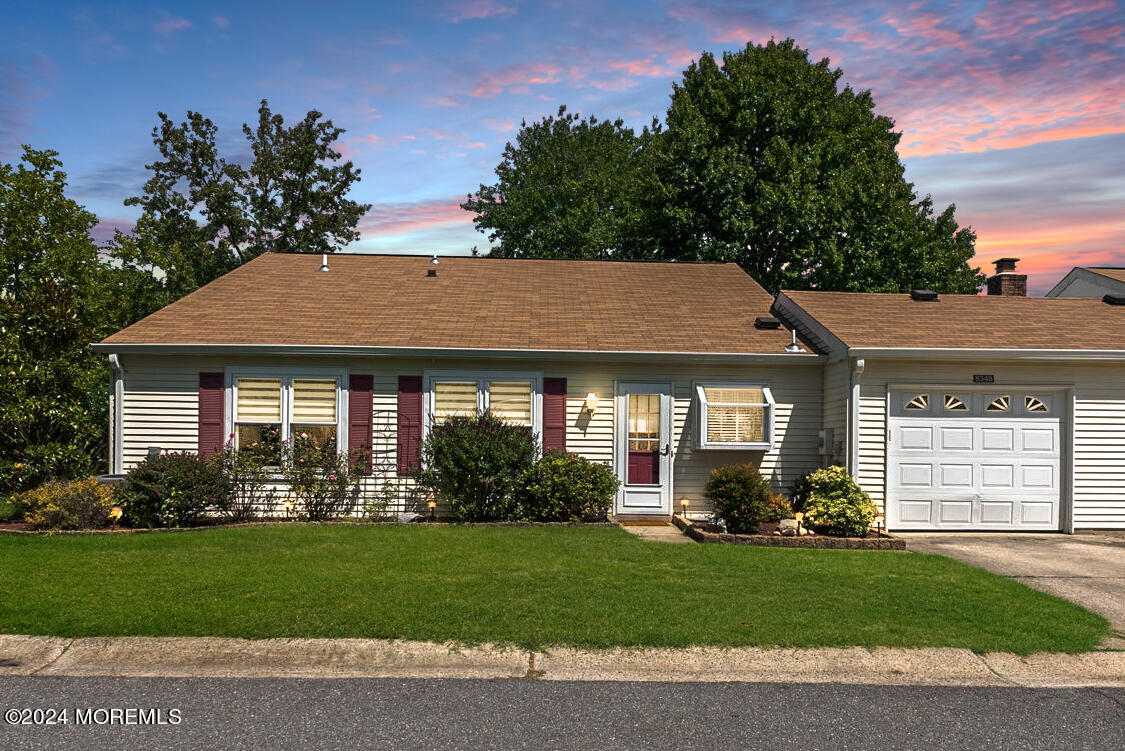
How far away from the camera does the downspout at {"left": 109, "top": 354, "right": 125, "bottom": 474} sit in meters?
13.6

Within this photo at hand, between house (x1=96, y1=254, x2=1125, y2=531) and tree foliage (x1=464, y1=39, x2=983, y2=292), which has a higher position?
tree foliage (x1=464, y1=39, x2=983, y2=292)

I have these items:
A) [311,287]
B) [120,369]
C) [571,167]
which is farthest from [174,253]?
[571,167]

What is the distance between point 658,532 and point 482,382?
3.67m

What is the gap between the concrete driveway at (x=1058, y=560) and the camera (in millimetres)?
8641

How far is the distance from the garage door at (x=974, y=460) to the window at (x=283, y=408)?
8.60 meters

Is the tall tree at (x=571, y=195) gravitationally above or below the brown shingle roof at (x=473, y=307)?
above

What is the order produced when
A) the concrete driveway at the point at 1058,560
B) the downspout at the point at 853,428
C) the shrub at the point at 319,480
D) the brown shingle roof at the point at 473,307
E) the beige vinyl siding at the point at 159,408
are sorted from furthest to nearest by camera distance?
the brown shingle roof at the point at 473,307
the beige vinyl siding at the point at 159,408
the shrub at the point at 319,480
the downspout at the point at 853,428
the concrete driveway at the point at 1058,560

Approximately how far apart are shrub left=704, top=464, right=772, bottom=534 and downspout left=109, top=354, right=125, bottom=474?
9.03 m

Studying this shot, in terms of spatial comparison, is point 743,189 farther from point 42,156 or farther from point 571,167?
point 42,156

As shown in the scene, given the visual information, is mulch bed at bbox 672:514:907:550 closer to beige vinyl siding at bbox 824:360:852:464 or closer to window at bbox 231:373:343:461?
beige vinyl siding at bbox 824:360:852:464

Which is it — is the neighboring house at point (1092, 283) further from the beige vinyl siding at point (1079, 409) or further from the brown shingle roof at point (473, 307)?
the brown shingle roof at point (473, 307)

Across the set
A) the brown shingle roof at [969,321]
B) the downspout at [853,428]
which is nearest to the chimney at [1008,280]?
the brown shingle roof at [969,321]

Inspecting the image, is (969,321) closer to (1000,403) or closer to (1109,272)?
(1000,403)

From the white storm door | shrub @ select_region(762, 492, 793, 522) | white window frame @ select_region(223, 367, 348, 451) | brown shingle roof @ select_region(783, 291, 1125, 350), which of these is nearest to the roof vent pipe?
brown shingle roof @ select_region(783, 291, 1125, 350)
